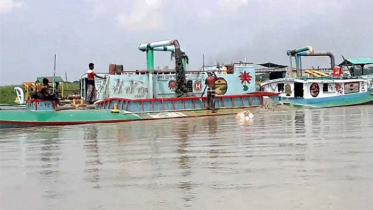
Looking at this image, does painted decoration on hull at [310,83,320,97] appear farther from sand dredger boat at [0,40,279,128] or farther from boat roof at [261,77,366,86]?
sand dredger boat at [0,40,279,128]

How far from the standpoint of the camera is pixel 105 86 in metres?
22.8

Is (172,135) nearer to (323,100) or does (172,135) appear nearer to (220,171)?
(220,171)

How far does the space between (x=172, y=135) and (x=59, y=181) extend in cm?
643

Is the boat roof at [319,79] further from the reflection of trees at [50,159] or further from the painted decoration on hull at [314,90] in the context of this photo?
the reflection of trees at [50,159]

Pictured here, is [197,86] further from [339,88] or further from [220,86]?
[339,88]

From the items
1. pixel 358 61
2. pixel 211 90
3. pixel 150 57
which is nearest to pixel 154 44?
pixel 150 57

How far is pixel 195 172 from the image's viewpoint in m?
7.52

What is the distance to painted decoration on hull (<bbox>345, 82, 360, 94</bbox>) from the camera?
31781mm

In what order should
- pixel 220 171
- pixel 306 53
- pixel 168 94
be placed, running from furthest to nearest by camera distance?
1. pixel 306 53
2. pixel 168 94
3. pixel 220 171

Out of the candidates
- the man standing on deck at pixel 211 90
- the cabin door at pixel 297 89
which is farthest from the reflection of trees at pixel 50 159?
the cabin door at pixel 297 89

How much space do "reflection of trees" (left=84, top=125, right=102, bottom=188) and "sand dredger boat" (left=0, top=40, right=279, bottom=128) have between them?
13.8 feet

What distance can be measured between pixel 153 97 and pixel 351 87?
15.6 metres

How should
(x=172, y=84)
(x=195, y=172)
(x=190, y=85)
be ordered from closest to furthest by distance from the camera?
(x=195, y=172) < (x=172, y=84) < (x=190, y=85)

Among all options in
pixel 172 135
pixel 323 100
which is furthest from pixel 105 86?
pixel 323 100
